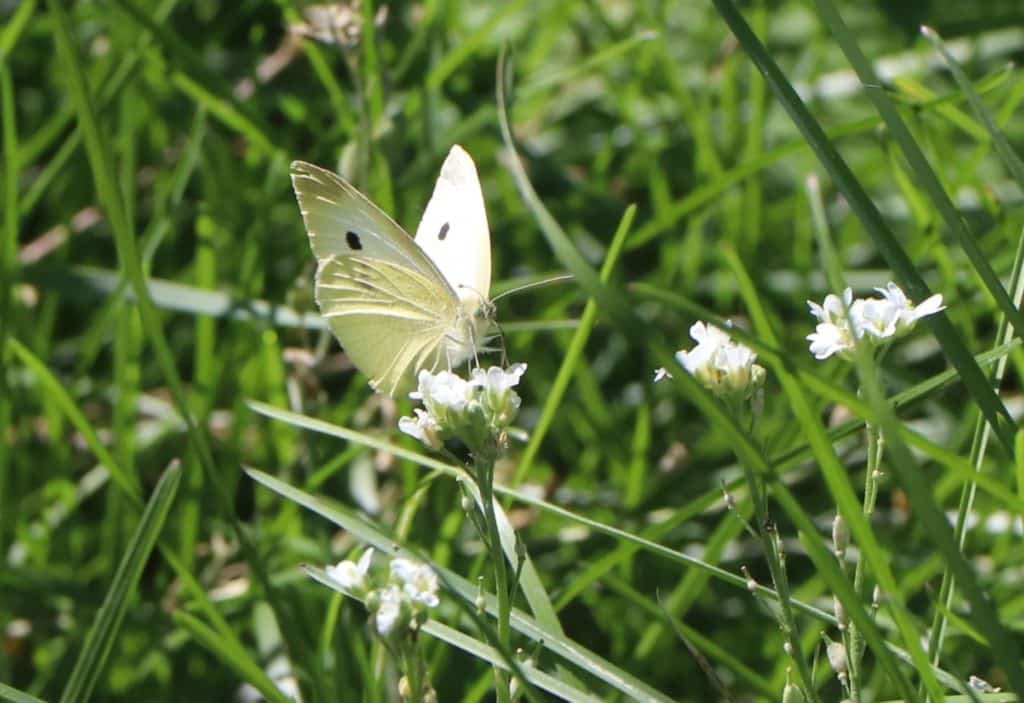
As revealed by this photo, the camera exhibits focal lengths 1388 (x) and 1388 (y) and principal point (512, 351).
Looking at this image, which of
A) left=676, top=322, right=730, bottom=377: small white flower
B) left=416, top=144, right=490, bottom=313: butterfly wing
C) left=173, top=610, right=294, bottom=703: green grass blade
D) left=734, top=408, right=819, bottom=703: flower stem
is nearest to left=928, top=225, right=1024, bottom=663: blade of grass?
left=734, top=408, right=819, bottom=703: flower stem

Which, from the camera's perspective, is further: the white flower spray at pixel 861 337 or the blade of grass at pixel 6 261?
the blade of grass at pixel 6 261

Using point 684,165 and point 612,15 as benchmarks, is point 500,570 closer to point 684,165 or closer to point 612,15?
point 684,165

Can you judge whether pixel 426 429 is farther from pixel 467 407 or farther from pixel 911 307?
pixel 911 307

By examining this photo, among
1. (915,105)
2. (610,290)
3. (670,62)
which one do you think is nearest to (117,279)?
(670,62)

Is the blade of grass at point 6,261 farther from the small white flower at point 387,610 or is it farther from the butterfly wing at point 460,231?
the small white flower at point 387,610

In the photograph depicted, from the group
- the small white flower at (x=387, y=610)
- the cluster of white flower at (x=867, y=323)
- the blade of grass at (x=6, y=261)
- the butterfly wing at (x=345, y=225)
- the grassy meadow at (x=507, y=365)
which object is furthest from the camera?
the blade of grass at (x=6, y=261)

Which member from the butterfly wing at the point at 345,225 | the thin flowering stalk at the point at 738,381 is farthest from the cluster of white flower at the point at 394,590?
the butterfly wing at the point at 345,225

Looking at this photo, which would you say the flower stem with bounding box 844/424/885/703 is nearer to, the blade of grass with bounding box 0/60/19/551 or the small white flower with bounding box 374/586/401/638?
the small white flower with bounding box 374/586/401/638

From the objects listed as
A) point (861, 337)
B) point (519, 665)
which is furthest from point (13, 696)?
point (861, 337)
